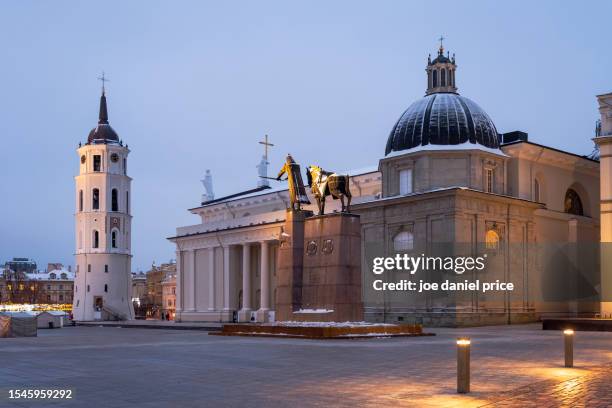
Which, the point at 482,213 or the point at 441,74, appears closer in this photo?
the point at 482,213

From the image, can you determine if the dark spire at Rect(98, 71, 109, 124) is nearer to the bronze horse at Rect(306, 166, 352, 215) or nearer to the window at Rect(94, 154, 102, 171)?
the window at Rect(94, 154, 102, 171)

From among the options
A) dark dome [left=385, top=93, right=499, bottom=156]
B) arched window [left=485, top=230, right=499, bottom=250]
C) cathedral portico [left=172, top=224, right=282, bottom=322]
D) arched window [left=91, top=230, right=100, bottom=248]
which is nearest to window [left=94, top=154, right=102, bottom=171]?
arched window [left=91, top=230, right=100, bottom=248]

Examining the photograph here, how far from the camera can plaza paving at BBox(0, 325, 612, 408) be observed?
40.5 ft

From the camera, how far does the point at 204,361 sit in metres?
19.7

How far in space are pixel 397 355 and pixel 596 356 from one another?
17.7 ft

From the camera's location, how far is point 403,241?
57.4 metres

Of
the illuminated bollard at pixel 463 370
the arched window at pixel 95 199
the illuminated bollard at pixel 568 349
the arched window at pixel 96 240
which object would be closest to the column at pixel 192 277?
the arched window at pixel 96 240

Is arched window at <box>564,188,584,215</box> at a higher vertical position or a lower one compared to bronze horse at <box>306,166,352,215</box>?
higher

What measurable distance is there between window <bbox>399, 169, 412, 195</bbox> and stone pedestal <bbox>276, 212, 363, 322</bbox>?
84.3ft

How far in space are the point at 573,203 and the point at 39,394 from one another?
5867cm

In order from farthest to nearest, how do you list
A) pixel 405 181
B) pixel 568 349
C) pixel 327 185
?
pixel 405 181 → pixel 327 185 → pixel 568 349

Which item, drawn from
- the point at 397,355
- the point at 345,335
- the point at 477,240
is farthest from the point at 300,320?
the point at 477,240

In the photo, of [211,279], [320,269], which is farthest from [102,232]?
[320,269]

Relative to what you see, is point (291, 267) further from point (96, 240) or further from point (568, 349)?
point (96, 240)
